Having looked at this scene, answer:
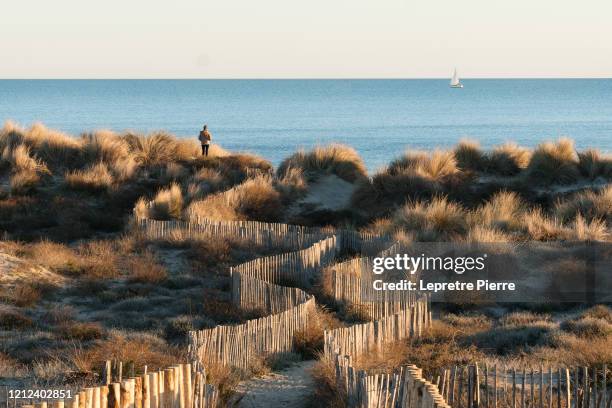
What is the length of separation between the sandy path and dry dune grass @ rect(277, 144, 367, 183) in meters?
13.7

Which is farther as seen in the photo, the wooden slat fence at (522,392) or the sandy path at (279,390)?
the sandy path at (279,390)

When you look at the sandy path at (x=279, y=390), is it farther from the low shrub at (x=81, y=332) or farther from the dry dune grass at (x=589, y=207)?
the dry dune grass at (x=589, y=207)

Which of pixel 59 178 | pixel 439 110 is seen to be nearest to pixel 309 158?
pixel 59 178

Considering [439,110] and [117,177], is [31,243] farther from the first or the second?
[439,110]

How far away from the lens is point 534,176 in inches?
941

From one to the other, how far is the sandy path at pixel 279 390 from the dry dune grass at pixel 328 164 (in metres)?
13.7

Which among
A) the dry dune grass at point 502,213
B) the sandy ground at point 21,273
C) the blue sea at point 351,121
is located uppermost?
the dry dune grass at point 502,213

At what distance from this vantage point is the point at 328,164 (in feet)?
83.4

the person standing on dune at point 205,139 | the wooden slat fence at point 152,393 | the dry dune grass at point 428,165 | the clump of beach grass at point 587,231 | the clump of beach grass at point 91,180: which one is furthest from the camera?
the person standing on dune at point 205,139

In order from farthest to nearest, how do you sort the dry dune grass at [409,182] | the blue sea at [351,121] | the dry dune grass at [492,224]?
1. the blue sea at [351,121]
2. the dry dune grass at [409,182]
3. the dry dune grass at [492,224]

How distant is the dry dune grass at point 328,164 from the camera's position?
82.1 ft

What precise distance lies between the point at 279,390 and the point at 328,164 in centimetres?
1530

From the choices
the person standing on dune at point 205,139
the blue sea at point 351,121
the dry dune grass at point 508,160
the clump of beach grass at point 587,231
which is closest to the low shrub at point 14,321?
the clump of beach grass at point 587,231

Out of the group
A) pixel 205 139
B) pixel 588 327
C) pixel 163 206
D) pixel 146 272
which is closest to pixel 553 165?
pixel 205 139
